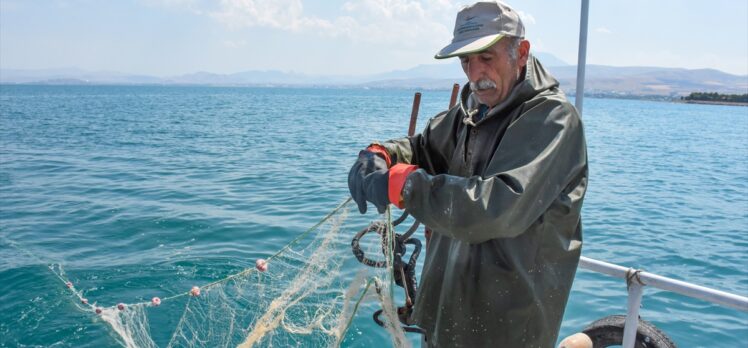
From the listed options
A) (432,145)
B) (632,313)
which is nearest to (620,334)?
(632,313)

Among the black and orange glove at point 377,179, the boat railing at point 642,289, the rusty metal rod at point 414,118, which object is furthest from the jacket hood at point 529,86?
the rusty metal rod at point 414,118

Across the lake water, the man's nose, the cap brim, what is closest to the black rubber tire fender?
the man's nose

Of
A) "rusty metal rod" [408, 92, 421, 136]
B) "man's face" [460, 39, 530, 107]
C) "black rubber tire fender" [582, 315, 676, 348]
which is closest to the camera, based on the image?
"man's face" [460, 39, 530, 107]

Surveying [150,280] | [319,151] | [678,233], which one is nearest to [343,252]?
Result: [150,280]

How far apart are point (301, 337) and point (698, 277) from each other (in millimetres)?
7663

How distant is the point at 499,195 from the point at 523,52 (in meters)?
0.69

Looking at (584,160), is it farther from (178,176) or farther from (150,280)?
(178,176)

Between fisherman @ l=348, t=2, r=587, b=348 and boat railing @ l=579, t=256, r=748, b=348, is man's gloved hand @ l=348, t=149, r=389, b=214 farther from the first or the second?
boat railing @ l=579, t=256, r=748, b=348

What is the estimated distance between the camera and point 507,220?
5.80ft

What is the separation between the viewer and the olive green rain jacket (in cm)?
179

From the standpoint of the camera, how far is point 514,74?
2.15 metres

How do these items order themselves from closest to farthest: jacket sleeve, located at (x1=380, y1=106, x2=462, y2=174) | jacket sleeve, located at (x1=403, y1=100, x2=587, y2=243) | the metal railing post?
1. jacket sleeve, located at (x1=403, y1=100, x2=587, y2=243)
2. jacket sleeve, located at (x1=380, y1=106, x2=462, y2=174)
3. the metal railing post

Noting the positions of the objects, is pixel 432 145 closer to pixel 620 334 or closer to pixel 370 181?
pixel 370 181

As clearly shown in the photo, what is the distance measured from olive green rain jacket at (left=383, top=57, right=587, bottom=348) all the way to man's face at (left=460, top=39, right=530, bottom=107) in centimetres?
6
